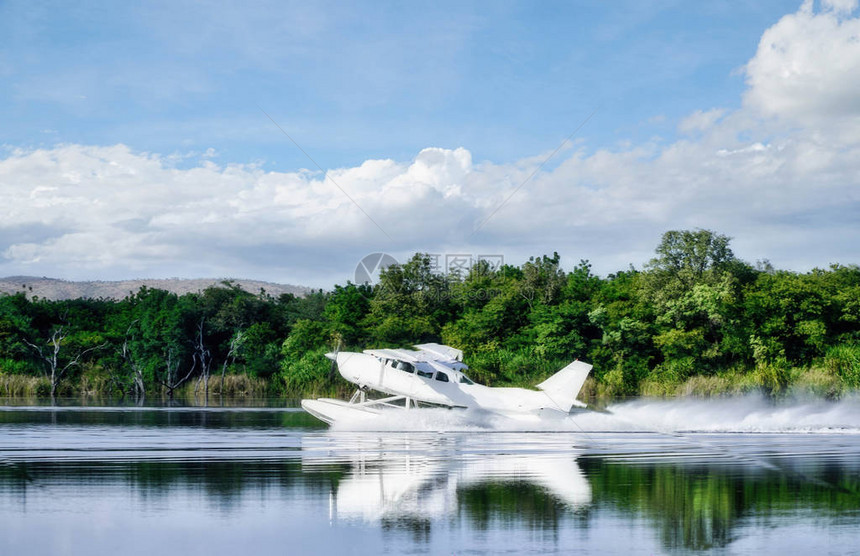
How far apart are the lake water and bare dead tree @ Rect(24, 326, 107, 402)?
35066 mm

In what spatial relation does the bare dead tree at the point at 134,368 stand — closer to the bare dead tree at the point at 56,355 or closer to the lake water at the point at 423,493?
the bare dead tree at the point at 56,355

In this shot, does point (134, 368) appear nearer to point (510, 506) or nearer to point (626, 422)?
point (626, 422)

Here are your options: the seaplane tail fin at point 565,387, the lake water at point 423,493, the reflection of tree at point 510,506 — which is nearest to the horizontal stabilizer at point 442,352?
the seaplane tail fin at point 565,387

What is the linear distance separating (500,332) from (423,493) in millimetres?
42654

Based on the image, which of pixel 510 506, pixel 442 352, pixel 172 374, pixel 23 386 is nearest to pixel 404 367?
pixel 442 352

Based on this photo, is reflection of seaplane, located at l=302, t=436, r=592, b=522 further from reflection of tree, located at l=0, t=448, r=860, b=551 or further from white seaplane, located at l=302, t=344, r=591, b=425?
white seaplane, located at l=302, t=344, r=591, b=425

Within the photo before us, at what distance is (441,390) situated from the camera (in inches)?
945

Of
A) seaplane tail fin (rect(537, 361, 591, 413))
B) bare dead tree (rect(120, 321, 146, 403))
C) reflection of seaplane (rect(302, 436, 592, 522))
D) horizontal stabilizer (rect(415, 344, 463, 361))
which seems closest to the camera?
reflection of seaplane (rect(302, 436, 592, 522))

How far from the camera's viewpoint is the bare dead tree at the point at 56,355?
5291 cm

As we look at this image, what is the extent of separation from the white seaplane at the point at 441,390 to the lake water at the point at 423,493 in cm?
263

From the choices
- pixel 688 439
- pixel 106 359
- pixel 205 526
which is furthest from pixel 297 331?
pixel 205 526

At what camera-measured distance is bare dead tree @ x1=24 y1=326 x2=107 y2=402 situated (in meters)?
52.9

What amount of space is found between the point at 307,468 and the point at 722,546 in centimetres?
754

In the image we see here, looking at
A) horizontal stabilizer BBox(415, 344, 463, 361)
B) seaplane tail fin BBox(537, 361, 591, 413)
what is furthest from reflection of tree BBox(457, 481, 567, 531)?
horizontal stabilizer BBox(415, 344, 463, 361)
